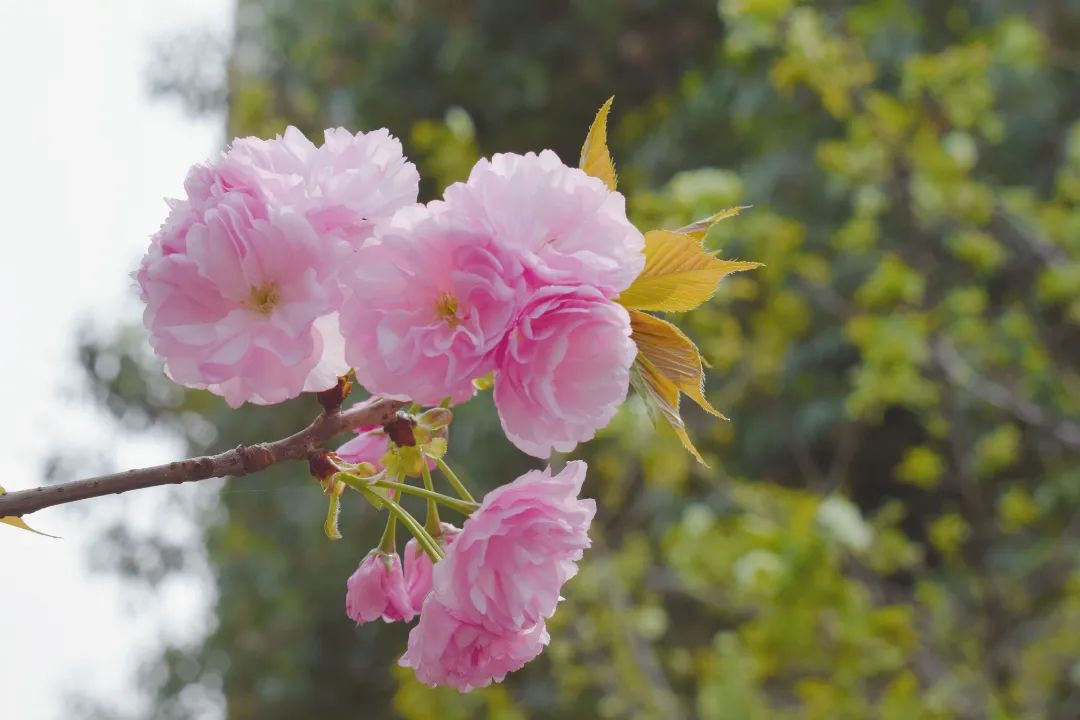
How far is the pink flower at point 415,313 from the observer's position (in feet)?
1.10

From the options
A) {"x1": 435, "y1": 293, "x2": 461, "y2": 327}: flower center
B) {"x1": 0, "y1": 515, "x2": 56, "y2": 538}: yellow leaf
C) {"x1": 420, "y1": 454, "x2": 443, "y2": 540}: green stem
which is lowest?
{"x1": 420, "y1": 454, "x2": 443, "y2": 540}: green stem

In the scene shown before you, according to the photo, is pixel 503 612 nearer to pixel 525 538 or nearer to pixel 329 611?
pixel 525 538

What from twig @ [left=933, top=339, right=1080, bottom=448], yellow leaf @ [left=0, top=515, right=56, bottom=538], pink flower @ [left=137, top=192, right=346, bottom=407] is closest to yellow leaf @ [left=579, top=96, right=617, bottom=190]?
pink flower @ [left=137, top=192, right=346, bottom=407]

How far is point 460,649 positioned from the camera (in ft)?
1.20

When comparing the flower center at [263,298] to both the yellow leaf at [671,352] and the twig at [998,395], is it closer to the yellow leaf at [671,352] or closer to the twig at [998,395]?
the yellow leaf at [671,352]

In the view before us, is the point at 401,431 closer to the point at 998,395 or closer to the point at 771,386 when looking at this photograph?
the point at 998,395

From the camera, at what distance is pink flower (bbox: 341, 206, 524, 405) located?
0.33 meters

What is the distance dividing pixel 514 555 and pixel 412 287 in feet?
0.30

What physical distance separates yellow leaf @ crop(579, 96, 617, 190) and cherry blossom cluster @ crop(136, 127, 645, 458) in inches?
1.9

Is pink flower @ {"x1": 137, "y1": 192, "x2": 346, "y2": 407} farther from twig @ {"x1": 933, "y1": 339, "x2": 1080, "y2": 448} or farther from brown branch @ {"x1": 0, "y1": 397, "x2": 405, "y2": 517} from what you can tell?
twig @ {"x1": 933, "y1": 339, "x2": 1080, "y2": 448}

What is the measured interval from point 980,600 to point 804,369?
0.60 meters

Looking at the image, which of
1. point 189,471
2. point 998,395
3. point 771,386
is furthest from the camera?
point 771,386

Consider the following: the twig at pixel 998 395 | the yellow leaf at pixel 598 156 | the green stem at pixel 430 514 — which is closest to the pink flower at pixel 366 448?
the green stem at pixel 430 514

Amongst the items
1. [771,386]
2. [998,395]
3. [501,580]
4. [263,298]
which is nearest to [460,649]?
[501,580]
